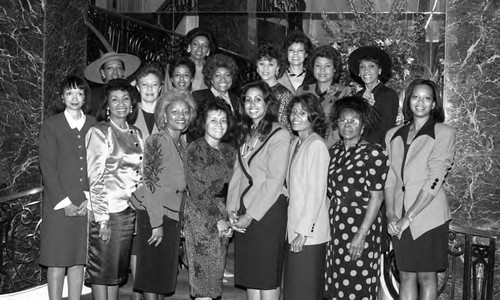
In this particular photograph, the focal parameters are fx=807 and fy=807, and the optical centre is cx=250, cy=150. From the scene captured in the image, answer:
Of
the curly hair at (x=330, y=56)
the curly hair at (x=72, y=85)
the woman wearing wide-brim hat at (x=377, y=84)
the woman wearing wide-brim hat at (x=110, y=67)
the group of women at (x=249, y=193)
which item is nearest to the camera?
the group of women at (x=249, y=193)

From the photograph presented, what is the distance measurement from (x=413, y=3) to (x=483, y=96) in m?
4.98

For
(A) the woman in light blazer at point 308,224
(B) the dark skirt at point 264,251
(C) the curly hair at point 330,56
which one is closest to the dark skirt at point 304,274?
(A) the woman in light blazer at point 308,224

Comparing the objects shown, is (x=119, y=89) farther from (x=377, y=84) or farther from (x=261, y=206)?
(x=377, y=84)

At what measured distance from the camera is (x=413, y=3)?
40.7 feet

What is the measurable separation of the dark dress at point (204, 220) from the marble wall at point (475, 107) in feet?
8.15

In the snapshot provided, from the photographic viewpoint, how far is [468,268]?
22.9 ft

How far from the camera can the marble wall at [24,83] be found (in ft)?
27.2

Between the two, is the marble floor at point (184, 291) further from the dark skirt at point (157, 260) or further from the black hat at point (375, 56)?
the black hat at point (375, 56)

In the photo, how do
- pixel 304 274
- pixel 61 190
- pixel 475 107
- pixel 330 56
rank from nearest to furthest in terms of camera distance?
pixel 304 274 < pixel 61 190 < pixel 330 56 < pixel 475 107

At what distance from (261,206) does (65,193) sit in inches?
66.5

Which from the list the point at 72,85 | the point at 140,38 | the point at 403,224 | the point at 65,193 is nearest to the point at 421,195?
the point at 403,224

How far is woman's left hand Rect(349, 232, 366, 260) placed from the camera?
20.4ft

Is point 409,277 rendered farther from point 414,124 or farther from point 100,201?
point 100,201

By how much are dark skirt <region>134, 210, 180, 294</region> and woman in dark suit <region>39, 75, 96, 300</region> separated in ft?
1.96
